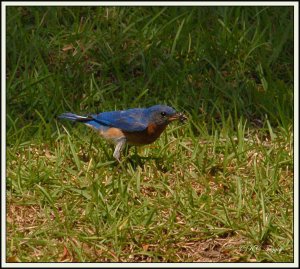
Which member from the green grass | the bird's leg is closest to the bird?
the bird's leg

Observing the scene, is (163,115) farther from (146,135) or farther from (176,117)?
(146,135)

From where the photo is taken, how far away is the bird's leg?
279 inches

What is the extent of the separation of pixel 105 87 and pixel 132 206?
1.88 meters

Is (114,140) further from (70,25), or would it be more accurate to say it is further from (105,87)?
(70,25)

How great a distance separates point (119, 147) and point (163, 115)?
42 cm

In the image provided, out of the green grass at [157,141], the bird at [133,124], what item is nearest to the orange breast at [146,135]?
the bird at [133,124]

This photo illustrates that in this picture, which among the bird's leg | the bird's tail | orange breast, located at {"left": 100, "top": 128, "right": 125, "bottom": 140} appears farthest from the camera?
the bird's tail

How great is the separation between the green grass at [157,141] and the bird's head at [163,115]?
0.24 meters

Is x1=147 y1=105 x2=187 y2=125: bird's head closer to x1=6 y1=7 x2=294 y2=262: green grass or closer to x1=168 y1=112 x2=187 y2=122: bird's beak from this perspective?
x1=168 y1=112 x2=187 y2=122: bird's beak

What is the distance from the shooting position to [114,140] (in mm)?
7207

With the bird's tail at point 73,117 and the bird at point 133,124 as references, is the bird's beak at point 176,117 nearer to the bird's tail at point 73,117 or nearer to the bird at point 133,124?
the bird at point 133,124

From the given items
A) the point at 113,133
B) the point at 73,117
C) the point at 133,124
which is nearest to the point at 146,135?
the point at 133,124

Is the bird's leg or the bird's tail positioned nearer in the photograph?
the bird's leg

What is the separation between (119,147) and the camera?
7.14 metres
